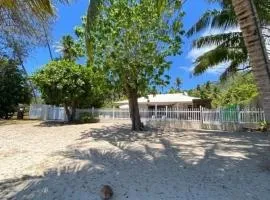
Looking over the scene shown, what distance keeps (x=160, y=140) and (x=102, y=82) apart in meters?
6.01

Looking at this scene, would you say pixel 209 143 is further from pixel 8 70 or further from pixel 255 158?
pixel 8 70

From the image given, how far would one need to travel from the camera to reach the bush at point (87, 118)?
27.5m

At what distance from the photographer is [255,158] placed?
1099 centimetres

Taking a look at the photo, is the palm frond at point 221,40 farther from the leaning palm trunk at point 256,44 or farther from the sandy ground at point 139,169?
the leaning palm trunk at point 256,44

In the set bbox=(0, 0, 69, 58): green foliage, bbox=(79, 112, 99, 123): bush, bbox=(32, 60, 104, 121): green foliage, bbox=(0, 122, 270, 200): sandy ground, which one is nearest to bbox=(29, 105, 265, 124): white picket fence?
bbox=(79, 112, 99, 123): bush

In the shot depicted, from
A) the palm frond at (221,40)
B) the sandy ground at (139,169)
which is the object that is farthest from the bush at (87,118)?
the sandy ground at (139,169)

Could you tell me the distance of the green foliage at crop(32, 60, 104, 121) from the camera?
2625 centimetres

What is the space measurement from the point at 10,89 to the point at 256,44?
1146 inches

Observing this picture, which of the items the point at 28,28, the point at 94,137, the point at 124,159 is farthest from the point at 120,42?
the point at 124,159

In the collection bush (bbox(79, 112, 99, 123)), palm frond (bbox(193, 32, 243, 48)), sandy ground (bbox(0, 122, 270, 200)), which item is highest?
palm frond (bbox(193, 32, 243, 48))

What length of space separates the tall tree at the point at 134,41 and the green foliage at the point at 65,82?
21.6ft

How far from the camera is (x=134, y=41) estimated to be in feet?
61.2

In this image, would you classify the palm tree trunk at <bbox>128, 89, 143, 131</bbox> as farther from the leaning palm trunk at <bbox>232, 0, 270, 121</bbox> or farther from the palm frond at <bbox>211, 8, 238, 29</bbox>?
the leaning palm trunk at <bbox>232, 0, 270, 121</bbox>

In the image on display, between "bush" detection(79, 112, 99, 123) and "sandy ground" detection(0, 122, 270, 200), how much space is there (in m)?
11.8
